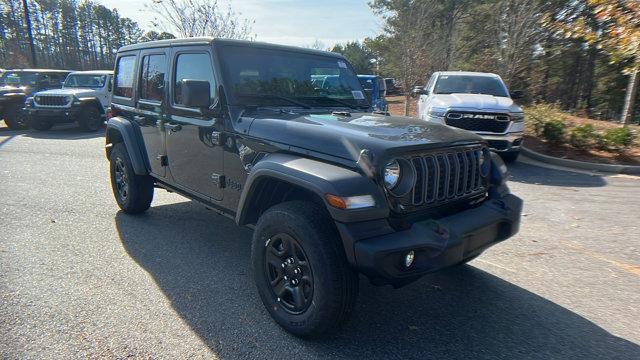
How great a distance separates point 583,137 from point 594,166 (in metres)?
1.10

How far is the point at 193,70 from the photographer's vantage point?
12.1 ft

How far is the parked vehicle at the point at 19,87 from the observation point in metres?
13.4

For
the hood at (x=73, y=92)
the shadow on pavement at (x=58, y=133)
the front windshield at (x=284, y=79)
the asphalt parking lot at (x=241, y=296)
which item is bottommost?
the shadow on pavement at (x=58, y=133)

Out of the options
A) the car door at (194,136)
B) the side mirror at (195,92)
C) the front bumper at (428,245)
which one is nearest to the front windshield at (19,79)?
the car door at (194,136)

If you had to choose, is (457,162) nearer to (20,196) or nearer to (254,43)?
(254,43)

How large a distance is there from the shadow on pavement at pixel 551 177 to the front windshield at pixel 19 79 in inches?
622

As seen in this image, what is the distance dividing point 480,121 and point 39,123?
13.4m

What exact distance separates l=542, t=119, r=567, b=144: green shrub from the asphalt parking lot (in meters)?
4.15

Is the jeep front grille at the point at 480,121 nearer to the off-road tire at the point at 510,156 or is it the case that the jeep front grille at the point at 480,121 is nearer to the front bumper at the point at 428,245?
the off-road tire at the point at 510,156

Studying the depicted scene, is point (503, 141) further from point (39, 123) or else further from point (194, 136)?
point (39, 123)

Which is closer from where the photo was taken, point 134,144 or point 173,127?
point 173,127

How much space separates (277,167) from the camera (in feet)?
8.71

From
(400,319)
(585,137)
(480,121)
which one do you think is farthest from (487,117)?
(400,319)

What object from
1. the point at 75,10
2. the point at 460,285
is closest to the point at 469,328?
the point at 460,285
